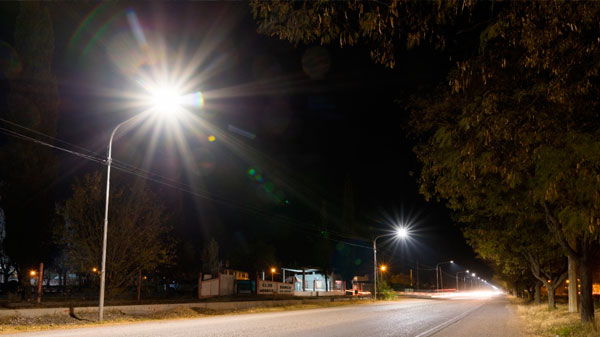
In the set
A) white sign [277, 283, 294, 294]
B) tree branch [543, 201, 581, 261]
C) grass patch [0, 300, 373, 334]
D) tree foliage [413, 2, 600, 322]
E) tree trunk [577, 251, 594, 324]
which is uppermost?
tree foliage [413, 2, 600, 322]

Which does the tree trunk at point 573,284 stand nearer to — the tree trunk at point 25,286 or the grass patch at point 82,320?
the grass patch at point 82,320

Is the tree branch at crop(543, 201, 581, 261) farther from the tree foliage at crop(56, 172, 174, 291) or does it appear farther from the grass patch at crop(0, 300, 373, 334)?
the tree foliage at crop(56, 172, 174, 291)

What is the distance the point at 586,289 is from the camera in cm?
1588

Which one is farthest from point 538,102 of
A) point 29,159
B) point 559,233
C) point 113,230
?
point 29,159

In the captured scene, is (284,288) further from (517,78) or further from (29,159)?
(517,78)

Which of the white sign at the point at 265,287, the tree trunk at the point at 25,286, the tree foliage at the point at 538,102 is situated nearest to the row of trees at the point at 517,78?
the tree foliage at the point at 538,102

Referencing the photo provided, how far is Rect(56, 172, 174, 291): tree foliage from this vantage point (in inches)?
936

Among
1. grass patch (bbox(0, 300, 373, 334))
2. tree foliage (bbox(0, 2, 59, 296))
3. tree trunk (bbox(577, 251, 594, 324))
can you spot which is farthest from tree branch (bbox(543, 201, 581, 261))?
tree foliage (bbox(0, 2, 59, 296))

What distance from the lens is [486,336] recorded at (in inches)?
559

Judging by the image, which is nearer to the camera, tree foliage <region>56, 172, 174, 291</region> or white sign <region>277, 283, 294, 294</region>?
tree foliage <region>56, 172, 174, 291</region>

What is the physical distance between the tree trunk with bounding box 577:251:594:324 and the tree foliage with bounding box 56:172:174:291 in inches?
774

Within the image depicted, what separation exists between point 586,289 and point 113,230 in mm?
21179

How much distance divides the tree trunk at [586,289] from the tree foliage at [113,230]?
1966cm

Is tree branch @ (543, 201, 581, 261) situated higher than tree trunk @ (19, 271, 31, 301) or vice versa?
tree branch @ (543, 201, 581, 261)
